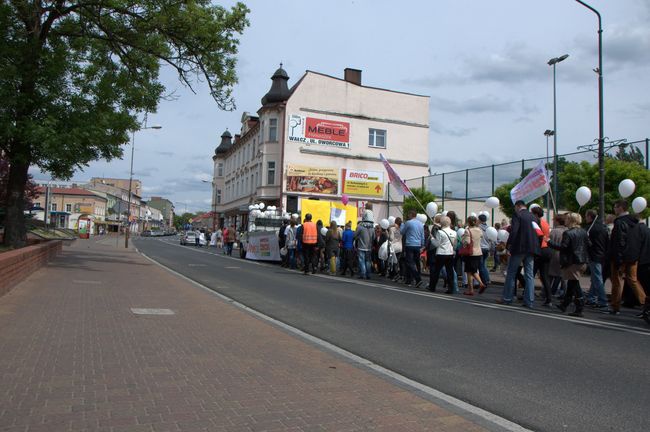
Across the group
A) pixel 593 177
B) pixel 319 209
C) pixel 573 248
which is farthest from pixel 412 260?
pixel 593 177

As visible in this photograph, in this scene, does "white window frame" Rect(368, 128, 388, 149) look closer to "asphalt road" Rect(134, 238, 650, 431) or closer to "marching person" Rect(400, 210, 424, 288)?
"marching person" Rect(400, 210, 424, 288)

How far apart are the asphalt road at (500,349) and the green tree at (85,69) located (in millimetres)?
6606

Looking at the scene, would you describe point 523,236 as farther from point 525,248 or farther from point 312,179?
point 312,179

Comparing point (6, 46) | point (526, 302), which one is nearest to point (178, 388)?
point (526, 302)

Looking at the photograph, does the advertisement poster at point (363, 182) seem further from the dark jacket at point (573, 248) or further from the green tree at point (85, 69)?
the dark jacket at point (573, 248)

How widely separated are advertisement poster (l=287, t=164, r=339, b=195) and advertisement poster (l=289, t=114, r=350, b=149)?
7.09 ft

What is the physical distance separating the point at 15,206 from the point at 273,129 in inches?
1180

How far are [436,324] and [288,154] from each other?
35.0 meters

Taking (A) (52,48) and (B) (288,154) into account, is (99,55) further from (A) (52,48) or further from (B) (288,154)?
(B) (288,154)

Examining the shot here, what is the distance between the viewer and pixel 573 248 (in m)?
9.20

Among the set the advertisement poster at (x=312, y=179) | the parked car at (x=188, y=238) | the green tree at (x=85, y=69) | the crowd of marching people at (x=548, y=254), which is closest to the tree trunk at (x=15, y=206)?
the green tree at (x=85, y=69)

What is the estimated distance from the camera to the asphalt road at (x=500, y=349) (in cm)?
434

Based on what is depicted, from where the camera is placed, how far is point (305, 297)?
11.0 meters

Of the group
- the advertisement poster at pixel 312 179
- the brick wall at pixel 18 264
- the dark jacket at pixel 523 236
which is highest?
the advertisement poster at pixel 312 179
